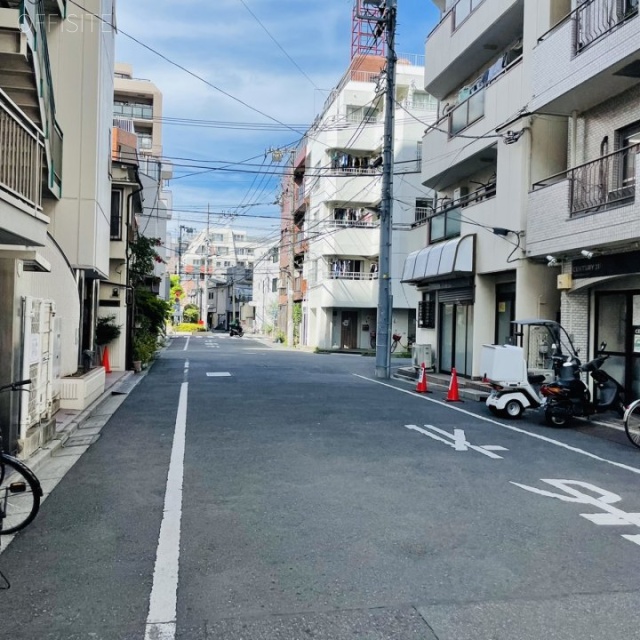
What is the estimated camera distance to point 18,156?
254 inches

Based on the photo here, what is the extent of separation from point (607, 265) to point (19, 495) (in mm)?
10469

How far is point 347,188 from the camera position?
38.3 m

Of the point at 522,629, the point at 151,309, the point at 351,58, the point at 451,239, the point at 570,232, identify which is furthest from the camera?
the point at 351,58

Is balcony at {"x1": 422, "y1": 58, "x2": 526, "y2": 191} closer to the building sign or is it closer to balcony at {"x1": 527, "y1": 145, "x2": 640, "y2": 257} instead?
balcony at {"x1": 527, "y1": 145, "x2": 640, "y2": 257}

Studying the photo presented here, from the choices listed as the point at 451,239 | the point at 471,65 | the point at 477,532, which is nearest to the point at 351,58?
the point at 471,65

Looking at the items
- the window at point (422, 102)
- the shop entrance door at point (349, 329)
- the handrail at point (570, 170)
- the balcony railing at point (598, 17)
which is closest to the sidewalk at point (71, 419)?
the handrail at point (570, 170)

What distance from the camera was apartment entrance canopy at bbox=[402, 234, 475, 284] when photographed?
16.6m

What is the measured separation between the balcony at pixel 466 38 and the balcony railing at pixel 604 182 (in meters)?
5.51

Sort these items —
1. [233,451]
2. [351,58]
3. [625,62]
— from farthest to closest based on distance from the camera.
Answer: [351,58] < [625,62] < [233,451]

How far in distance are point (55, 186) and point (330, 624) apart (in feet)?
37.2

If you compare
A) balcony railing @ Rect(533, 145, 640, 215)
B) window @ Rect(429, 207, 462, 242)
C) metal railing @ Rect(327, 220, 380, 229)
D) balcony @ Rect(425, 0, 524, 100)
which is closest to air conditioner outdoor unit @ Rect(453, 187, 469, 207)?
window @ Rect(429, 207, 462, 242)

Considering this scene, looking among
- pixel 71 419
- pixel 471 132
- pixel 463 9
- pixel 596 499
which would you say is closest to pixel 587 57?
pixel 471 132

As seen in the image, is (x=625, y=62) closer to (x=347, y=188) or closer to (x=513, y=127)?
(x=513, y=127)

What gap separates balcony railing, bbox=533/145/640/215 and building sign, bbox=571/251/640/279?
948mm
